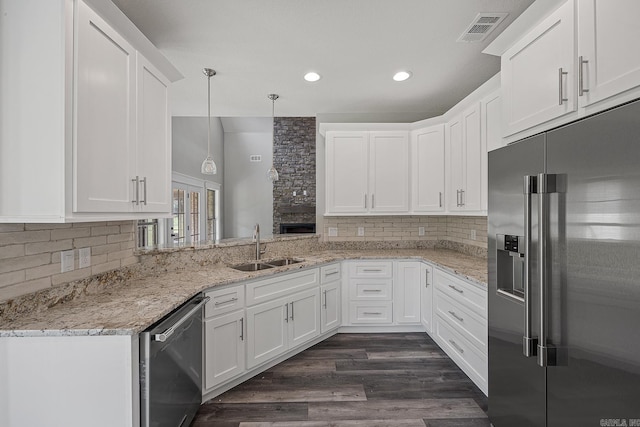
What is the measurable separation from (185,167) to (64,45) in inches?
177

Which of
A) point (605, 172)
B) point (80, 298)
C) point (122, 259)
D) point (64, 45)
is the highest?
point (64, 45)

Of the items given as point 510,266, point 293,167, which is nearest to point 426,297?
point 510,266

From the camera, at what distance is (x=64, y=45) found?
4.23ft

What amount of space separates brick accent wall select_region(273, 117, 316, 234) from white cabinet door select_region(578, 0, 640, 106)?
258 inches

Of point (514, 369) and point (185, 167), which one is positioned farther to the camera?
point (185, 167)

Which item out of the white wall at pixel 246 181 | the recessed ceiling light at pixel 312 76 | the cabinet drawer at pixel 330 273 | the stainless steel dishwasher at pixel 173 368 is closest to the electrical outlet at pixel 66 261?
the stainless steel dishwasher at pixel 173 368

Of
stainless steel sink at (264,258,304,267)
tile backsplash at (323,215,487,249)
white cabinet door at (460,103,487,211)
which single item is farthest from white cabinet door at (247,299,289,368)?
white cabinet door at (460,103,487,211)

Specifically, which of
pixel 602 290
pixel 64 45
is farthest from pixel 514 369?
pixel 64 45

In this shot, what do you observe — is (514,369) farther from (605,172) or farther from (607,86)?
(607,86)

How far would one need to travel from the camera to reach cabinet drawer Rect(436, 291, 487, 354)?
7.21 ft

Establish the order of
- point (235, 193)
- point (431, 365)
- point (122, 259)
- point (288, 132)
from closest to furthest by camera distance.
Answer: point (122, 259) < point (431, 365) < point (288, 132) < point (235, 193)

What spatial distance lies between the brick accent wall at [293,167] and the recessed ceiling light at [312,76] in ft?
15.4

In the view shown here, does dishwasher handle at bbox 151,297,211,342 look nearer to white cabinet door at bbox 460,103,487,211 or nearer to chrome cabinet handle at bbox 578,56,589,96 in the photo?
chrome cabinet handle at bbox 578,56,589,96

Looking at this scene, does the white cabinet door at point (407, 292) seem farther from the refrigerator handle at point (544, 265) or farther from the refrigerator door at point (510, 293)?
the refrigerator handle at point (544, 265)
